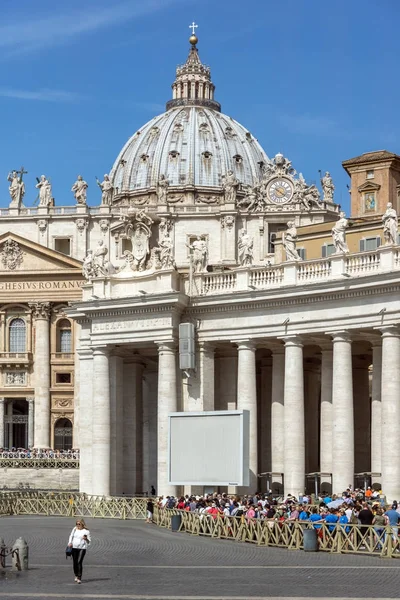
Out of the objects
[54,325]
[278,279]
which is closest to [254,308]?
[278,279]

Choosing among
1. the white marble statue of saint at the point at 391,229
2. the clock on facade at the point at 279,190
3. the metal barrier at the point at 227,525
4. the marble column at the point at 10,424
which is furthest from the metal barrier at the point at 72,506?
the clock on facade at the point at 279,190

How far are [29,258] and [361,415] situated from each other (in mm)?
65746

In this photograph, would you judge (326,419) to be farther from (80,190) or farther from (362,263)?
(80,190)

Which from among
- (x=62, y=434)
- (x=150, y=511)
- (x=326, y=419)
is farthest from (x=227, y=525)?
(x=62, y=434)

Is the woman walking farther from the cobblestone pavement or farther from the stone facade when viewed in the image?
the stone facade

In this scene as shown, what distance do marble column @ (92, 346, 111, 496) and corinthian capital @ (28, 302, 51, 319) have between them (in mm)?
57694

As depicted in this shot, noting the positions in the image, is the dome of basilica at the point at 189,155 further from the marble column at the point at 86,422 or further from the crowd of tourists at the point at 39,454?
the marble column at the point at 86,422

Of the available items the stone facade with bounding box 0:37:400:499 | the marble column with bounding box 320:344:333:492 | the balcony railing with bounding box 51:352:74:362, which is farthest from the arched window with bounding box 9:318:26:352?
the marble column with bounding box 320:344:333:492

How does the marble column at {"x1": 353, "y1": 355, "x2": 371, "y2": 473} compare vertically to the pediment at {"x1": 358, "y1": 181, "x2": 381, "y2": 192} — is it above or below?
below

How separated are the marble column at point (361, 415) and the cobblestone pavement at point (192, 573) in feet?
45.9

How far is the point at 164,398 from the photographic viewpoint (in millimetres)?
64062

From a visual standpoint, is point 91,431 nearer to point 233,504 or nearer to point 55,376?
point 233,504

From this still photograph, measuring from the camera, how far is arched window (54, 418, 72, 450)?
4889 inches

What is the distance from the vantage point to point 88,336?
69312 millimetres
